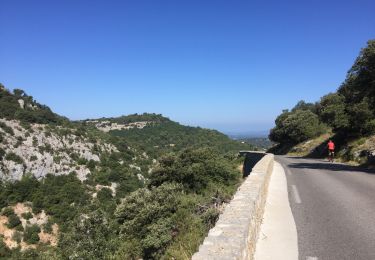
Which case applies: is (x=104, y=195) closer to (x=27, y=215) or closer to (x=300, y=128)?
(x=27, y=215)

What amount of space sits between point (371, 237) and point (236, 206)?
2686 millimetres

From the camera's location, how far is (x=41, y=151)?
7488cm

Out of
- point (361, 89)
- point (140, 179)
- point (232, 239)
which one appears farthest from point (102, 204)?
point (232, 239)

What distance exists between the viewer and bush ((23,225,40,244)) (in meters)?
51.0

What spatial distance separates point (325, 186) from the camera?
13.0 meters

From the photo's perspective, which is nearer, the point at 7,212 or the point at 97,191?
the point at 7,212

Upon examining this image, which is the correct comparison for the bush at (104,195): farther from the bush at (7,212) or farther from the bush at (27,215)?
the bush at (7,212)

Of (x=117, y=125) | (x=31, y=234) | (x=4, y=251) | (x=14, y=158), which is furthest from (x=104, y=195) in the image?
(x=117, y=125)

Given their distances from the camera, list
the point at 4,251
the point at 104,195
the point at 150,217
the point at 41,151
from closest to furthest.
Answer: the point at 150,217
the point at 4,251
the point at 104,195
the point at 41,151

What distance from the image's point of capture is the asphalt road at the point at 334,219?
576 centimetres

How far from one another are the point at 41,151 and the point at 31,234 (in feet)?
90.2

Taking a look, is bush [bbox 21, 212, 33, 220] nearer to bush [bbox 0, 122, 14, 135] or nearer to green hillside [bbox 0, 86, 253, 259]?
green hillside [bbox 0, 86, 253, 259]

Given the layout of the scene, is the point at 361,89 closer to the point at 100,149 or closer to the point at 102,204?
the point at 102,204

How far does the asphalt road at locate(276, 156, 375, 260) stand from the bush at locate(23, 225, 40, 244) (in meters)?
49.9
